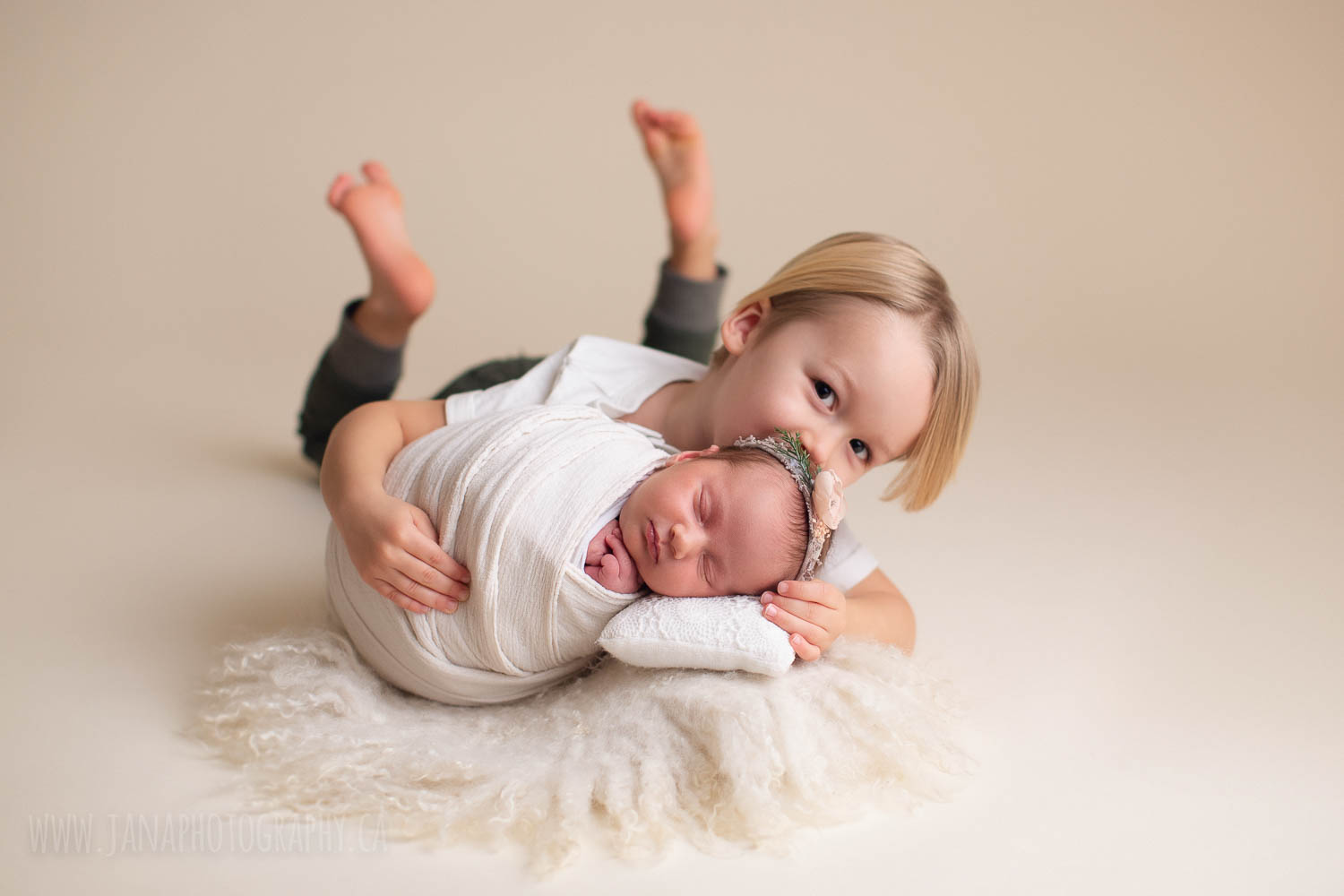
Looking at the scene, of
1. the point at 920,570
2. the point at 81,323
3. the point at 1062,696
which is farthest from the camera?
the point at 81,323

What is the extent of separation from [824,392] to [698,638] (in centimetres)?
46

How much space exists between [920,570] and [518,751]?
2.84 feet

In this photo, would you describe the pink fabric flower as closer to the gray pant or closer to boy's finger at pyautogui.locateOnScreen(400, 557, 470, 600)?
boy's finger at pyautogui.locateOnScreen(400, 557, 470, 600)

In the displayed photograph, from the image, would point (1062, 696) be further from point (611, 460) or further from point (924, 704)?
point (611, 460)

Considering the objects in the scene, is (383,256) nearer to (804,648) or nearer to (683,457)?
(683,457)

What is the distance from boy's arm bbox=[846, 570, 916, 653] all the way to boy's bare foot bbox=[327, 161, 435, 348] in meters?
A: 0.87

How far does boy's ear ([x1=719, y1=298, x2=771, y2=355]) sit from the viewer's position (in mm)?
1700

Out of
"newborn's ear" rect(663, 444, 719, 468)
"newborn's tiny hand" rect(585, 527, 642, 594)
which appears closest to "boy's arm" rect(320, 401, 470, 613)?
"newborn's tiny hand" rect(585, 527, 642, 594)

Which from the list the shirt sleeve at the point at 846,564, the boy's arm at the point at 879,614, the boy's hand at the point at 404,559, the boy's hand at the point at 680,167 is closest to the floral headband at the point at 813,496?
the boy's arm at the point at 879,614

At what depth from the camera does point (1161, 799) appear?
1.33 m

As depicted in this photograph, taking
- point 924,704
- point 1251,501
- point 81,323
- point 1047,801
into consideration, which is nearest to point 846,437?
point 924,704

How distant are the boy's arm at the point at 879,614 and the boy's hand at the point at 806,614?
3.7 inches

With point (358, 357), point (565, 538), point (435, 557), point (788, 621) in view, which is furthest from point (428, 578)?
point (358, 357)

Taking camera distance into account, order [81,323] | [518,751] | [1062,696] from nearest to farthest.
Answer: [518,751], [1062,696], [81,323]
